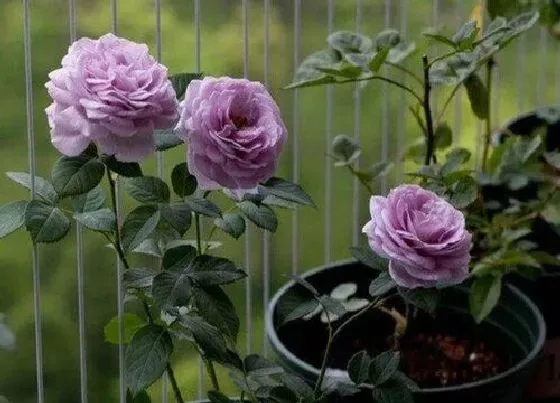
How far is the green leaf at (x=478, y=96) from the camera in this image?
1.55 meters

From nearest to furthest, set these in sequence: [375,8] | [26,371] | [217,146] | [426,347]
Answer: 1. [217,146]
2. [426,347]
3. [26,371]
4. [375,8]

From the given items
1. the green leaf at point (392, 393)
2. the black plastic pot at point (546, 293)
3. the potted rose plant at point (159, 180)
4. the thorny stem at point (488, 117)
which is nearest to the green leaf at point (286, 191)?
the potted rose plant at point (159, 180)

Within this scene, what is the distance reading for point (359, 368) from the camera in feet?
4.27

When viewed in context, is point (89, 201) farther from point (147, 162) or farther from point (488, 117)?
point (147, 162)

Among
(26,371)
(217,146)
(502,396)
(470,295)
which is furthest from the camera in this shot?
(26,371)

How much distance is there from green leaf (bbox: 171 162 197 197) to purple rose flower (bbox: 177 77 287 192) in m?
0.06

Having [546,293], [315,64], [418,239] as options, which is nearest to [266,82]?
[315,64]

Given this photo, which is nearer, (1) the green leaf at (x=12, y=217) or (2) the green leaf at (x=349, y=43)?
(1) the green leaf at (x=12, y=217)

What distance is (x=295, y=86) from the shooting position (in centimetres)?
138

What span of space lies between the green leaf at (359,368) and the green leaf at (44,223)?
333 millimetres

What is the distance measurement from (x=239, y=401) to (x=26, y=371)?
0.67m

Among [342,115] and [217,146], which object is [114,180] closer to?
[217,146]

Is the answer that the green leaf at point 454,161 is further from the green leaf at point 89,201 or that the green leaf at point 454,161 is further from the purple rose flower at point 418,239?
the green leaf at point 89,201

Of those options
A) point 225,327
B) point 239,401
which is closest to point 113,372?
point 239,401
